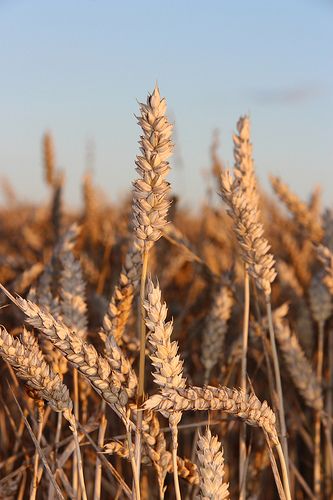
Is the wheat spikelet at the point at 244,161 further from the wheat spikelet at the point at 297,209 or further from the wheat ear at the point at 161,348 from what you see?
the wheat spikelet at the point at 297,209

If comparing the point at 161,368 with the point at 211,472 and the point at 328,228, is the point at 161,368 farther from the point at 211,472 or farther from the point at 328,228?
the point at 328,228

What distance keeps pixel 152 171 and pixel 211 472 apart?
342 millimetres

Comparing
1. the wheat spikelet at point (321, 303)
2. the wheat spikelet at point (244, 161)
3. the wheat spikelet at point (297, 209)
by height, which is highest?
the wheat spikelet at point (297, 209)

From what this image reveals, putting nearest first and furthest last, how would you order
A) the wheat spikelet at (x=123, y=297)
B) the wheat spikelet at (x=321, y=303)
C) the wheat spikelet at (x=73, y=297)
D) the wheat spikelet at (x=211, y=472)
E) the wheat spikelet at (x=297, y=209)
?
1. the wheat spikelet at (x=211, y=472)
2. the wheat spikelet at (x=123, y=297)
3. the wheat spikelet at (x=73, y=297)
4. the wheat spikelet at (x=321, y=303)
5. the wheat spikelet at (x=297, y=209)

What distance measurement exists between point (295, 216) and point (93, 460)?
31.2 inches

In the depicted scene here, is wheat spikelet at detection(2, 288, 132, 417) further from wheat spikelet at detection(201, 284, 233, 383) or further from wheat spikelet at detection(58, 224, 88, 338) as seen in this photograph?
wheat spikelet at detection(201, 284, 233, 383)

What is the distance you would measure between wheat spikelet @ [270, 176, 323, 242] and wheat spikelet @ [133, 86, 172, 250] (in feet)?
2.99

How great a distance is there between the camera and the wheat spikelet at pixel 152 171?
2.48ft

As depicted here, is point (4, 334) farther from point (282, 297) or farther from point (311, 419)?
point (282, 297)

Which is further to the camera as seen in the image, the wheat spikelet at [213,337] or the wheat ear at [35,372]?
the wheat spikelet at [213,337]

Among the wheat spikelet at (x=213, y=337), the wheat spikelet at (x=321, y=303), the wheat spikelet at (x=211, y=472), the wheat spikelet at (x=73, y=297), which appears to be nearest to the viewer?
the wheat spikelet at (x=211, y=472)

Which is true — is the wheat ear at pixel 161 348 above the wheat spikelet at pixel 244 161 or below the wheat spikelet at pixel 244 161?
below

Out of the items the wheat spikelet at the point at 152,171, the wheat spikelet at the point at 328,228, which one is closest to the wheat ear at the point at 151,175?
the wheat spikelet at the point at 152,171

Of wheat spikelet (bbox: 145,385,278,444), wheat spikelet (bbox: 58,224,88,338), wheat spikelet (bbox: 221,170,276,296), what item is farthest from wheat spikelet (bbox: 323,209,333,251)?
wheat spikelet (bbox: 145,385,278,444)
